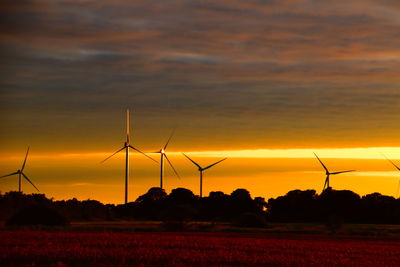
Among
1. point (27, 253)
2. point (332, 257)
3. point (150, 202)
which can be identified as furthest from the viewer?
point (150, 202)

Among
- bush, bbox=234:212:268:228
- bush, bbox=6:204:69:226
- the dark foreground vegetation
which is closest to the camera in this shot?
bush, bbox=6:204:69:226

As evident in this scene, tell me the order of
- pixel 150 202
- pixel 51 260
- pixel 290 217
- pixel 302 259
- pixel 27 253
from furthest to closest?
pixel 150 202
pixel 290 217
pixel 302 259
pixel 27 253
pixel 51 260

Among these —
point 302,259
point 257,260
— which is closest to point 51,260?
point 257,260

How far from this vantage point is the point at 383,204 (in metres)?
173

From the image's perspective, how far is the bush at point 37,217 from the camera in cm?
10794

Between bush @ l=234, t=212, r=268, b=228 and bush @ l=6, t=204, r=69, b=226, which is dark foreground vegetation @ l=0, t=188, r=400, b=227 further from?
bush @ l=6, t=204, r=69, b=226

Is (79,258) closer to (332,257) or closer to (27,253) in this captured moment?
(27,253)

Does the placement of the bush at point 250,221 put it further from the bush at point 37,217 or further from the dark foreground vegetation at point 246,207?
the bush at point 37,217

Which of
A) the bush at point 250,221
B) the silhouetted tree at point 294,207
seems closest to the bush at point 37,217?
the bush at point 250,221

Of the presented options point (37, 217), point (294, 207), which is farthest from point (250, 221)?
point (294, 207)

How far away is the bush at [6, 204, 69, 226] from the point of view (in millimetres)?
107938

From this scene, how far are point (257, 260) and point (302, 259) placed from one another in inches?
140

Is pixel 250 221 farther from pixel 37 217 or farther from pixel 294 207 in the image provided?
pixel 294 207

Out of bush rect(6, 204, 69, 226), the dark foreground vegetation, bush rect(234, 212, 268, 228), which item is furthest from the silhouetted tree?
bush rect(6, 204, 69, 226)
